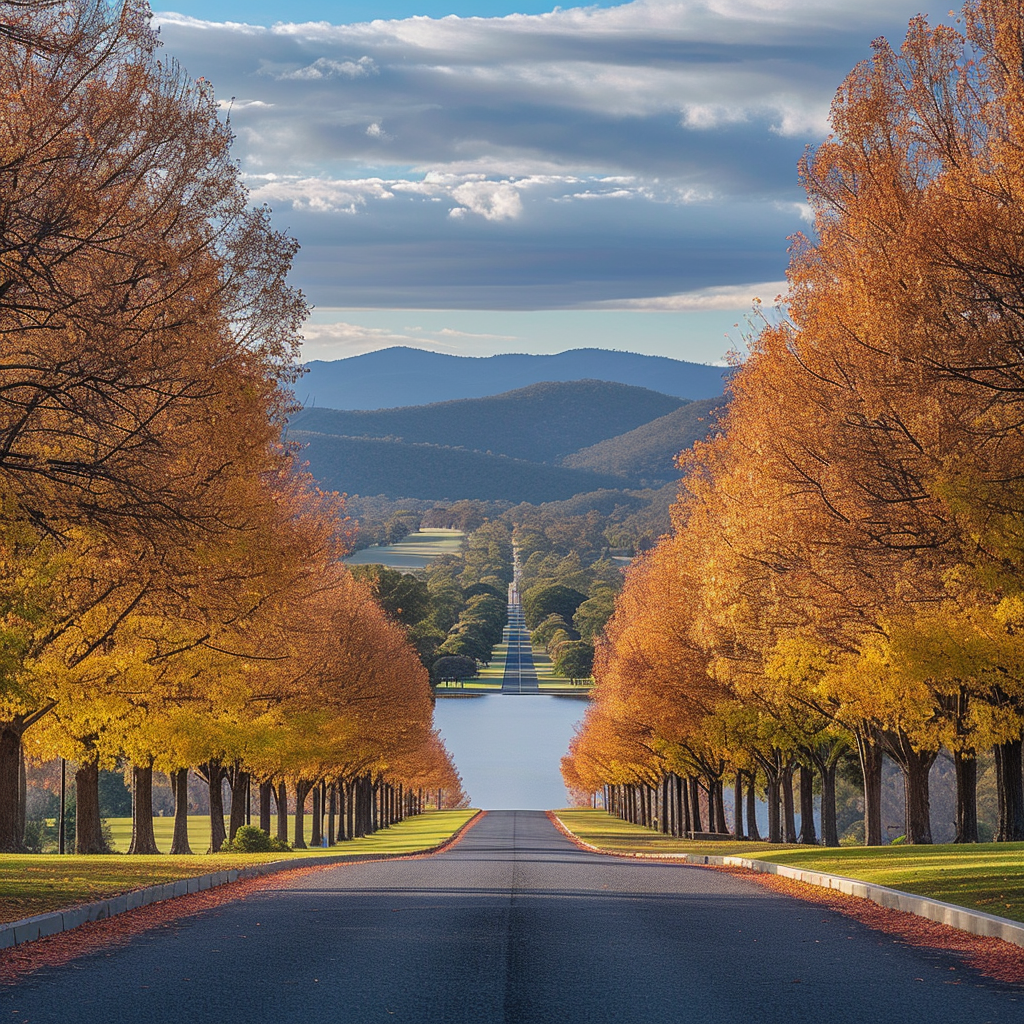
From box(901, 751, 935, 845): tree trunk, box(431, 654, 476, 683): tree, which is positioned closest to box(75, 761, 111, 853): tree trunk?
box(901, 751, 935, 845): tree trunk

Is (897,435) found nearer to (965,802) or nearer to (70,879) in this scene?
(70,879)

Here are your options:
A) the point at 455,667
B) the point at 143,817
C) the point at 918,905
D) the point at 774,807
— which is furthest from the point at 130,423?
the point at 455,667

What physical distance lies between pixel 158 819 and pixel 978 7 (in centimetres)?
10216

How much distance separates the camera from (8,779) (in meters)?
27.9

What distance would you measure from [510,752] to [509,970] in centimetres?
14807

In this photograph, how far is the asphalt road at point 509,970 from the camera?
9.39 meters

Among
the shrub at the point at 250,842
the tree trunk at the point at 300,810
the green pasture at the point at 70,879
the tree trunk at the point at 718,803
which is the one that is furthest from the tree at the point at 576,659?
the green pasture at the point at 70,879

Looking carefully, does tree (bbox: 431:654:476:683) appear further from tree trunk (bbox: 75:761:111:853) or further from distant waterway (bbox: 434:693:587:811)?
tree trunk (bbox: 75:761:111:853)

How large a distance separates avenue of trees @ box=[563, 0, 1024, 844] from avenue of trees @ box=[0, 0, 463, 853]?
936 cm

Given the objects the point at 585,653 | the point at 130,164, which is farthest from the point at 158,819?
the point at 130,164

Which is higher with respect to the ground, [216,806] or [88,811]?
[88,811]

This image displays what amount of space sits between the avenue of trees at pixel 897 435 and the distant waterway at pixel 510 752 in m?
123

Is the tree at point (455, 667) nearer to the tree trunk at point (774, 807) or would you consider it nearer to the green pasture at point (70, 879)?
the tree trunk at point (774, 807)

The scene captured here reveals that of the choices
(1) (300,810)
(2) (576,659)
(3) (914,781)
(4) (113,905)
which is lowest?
(1) (300,810)
